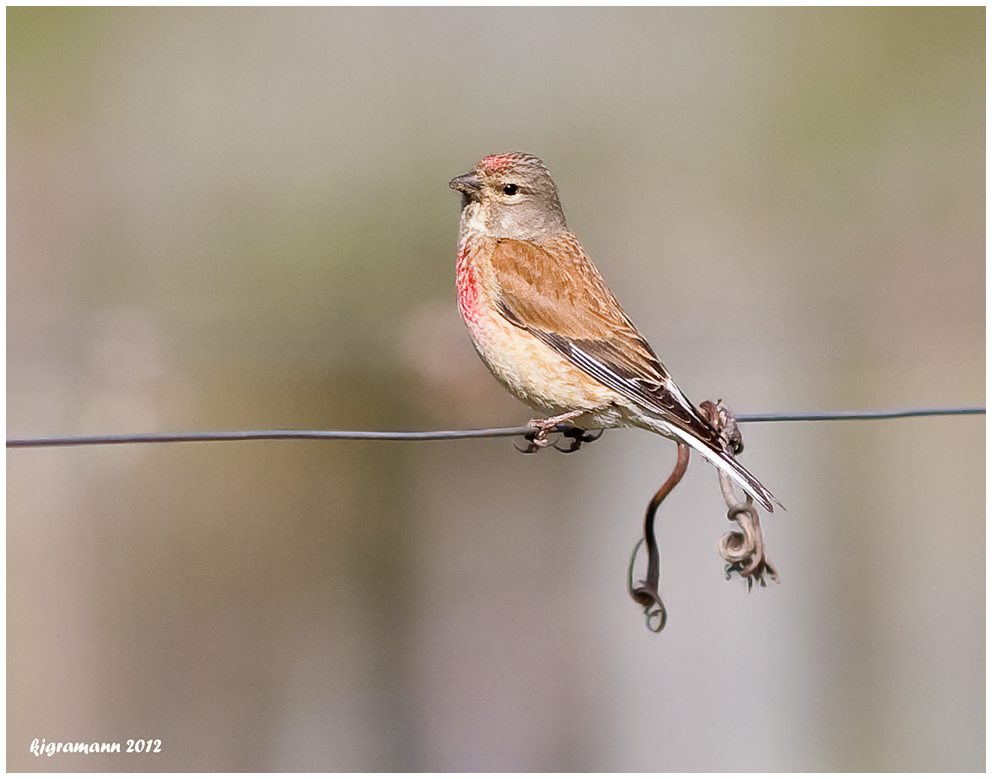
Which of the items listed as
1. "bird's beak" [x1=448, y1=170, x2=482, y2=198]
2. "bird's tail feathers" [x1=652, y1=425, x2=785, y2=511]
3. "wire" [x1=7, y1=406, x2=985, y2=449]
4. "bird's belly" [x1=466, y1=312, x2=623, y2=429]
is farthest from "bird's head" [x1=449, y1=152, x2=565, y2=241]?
"wire" [x1=7, y1=406, x2=985, y2=449]

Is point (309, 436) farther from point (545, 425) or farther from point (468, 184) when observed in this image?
point (468, 184)

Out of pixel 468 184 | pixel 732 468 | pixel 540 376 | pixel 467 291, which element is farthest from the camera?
pixel 468 184

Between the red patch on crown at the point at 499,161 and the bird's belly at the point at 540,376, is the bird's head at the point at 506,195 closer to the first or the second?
the red patch on crown at the point at 499,161

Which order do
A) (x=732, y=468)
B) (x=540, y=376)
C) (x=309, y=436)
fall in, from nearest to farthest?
(x=309, y=436)
(x=732, y=468)
(x=540, y=376)

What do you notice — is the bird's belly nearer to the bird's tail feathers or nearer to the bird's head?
the bird's tail feathers

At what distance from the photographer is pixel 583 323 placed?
398 cm

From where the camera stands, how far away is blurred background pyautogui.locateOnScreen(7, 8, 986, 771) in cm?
524

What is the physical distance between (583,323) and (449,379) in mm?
1720

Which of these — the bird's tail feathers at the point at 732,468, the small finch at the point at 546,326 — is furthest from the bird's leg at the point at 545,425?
the bird's tail feathers at the point at 732,468

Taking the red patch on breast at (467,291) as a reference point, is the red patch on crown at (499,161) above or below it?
above

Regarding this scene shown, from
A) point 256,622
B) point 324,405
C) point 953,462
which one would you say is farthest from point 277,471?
point 953,462

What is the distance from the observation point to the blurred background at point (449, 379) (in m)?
5.24

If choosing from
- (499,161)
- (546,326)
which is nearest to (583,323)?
(546,326)

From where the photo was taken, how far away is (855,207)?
807 cm
